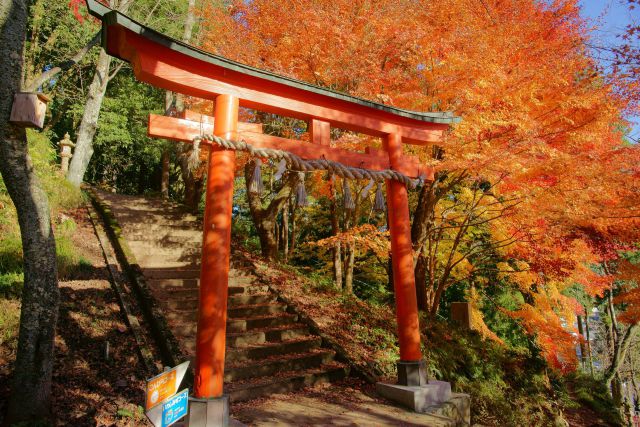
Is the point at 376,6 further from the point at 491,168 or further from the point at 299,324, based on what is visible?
the point at 299,324

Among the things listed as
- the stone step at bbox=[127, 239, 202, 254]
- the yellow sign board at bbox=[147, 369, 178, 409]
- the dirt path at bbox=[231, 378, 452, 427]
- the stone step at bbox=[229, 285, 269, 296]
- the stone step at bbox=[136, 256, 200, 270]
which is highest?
the stone step at bbox=[127, 239, 202, 254]

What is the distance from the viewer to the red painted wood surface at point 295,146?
4664 millimetres

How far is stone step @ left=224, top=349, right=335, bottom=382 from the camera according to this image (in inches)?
230

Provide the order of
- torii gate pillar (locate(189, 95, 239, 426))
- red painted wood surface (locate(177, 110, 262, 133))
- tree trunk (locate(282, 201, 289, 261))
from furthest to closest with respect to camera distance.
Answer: tree trunk (locate(282, 201, 289, 261)) → red painted wood surface (locate(177, 110, 262, 133)) → torii gate pillar (locate(189, 95, 239, 426))

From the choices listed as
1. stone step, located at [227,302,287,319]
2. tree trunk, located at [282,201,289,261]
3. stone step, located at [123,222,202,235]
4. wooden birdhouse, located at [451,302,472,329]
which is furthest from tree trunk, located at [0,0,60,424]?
tree trunk, located at [282,201,289,261]

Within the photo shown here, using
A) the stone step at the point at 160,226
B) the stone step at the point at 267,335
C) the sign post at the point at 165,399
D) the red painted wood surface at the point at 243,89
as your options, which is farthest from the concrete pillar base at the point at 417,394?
the stone step at the point at 160,226

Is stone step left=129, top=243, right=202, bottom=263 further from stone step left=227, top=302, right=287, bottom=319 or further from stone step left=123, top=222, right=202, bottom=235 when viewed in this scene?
stone step left=227, top=302, right=287, bottom=319

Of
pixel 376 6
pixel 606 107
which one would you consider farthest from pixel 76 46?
pixel 606 107

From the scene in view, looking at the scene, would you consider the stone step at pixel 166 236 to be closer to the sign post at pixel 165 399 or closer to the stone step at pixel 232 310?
the stone step at pixel 232 310

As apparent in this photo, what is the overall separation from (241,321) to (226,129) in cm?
370

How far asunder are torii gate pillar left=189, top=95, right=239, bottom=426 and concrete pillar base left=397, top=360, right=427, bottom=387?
111 inches

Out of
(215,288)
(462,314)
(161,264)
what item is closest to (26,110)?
(215,288)

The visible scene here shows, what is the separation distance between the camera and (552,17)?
37.4 feet

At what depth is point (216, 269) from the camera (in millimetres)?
4488
